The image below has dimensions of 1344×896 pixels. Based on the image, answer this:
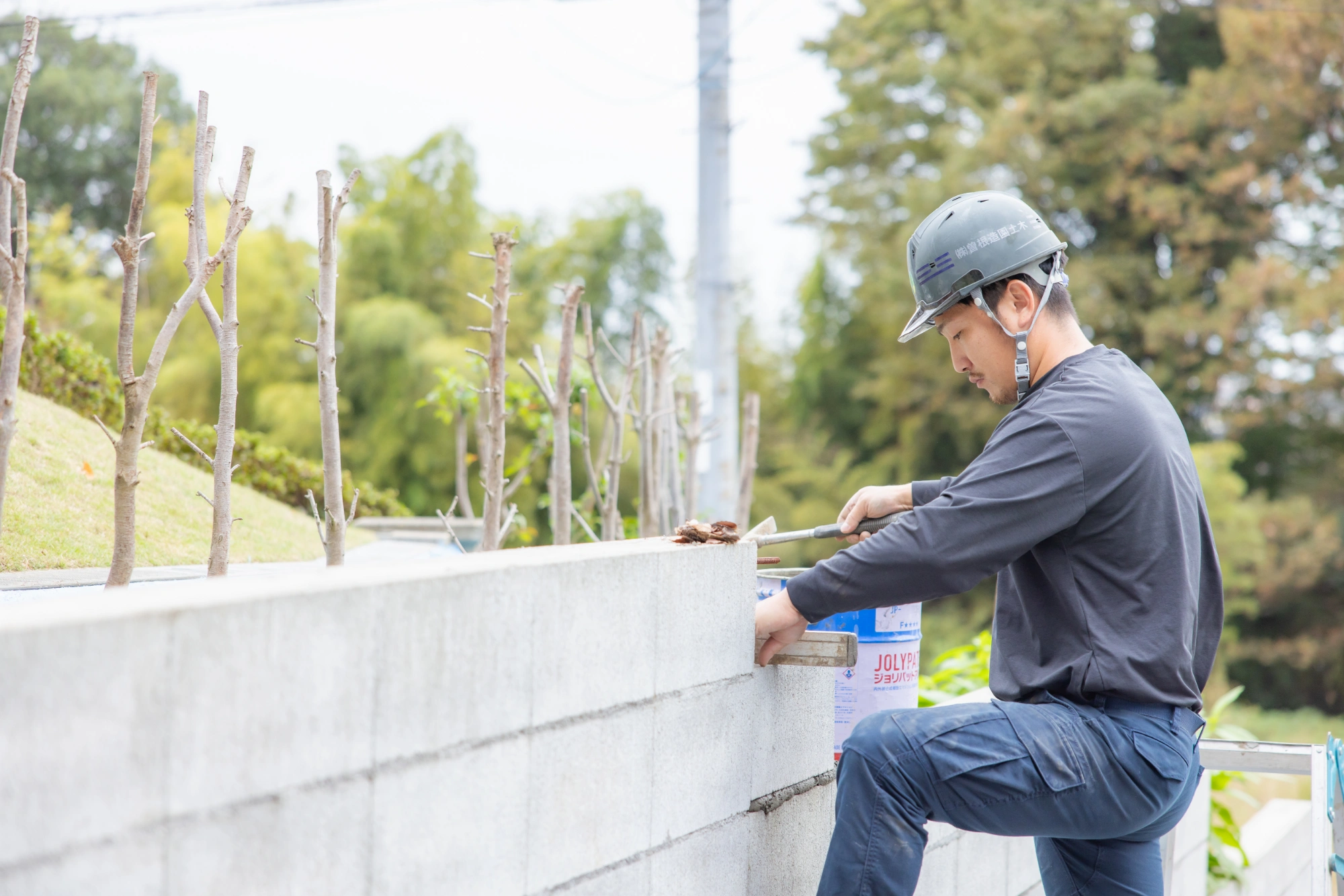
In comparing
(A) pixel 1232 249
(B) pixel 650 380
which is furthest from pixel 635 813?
(A) pixel 1232 249

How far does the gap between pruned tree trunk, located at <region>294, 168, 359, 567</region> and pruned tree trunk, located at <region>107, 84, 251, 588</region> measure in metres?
0.26

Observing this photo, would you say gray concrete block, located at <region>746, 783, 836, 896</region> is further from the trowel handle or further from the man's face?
the man's face

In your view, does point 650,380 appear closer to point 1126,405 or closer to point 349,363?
point 1126,405

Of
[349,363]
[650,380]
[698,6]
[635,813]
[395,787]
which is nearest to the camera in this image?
[395,787]

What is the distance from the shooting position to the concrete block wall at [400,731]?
1.07 m

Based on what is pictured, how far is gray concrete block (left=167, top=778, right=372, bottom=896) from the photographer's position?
3.86 ft

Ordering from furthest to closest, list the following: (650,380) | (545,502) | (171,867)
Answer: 1. (545,502)
2. (650,380)
3. (171,867)

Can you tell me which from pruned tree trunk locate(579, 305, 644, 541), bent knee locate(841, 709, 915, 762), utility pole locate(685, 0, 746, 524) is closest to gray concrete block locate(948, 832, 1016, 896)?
bent knee locate(841, 709, 915, 762)

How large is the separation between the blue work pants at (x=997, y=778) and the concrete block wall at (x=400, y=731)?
30 cm

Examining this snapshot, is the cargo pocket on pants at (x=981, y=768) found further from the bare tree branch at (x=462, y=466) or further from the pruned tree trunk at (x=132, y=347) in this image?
the bare tree branch at (x=462, y=466)

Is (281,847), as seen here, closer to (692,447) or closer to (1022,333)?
(1022,333)

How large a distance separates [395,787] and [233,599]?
0.35 metres

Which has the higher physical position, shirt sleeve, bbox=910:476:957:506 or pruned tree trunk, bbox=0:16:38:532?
pruned tree trunk, bbox=0:16:38:532

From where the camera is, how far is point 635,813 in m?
1.86
